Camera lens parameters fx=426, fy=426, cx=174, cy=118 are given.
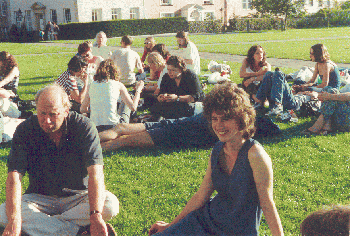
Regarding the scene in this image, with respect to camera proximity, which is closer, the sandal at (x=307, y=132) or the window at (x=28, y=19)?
the sandal at (x=307, y=132)

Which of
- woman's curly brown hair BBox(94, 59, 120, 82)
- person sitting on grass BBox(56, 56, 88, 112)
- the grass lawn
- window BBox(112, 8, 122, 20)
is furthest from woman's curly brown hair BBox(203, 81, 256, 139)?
window BBox(112, 8, 122, 20)

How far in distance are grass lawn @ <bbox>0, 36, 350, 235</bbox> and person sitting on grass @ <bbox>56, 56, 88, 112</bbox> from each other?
5.06 feet

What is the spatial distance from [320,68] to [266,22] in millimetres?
39882

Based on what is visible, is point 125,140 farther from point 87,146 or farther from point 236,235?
point 236,235

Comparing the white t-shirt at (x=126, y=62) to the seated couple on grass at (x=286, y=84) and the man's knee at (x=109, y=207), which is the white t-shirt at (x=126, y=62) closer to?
the seated couple on grass at (x=286, y=84)

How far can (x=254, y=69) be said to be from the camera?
28.1 ft

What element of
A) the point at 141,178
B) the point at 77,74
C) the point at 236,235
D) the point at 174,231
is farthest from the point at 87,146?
the point at 77,74

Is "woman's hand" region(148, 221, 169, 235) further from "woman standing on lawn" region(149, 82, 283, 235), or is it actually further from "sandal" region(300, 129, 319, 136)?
"sandal" region(300, 129, 319, 136)

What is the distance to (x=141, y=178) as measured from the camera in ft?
16.0

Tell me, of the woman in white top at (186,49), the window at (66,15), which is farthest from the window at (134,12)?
the woman in white top at (186,49)

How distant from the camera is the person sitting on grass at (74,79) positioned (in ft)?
23.5

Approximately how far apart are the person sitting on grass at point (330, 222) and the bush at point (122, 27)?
125 feet

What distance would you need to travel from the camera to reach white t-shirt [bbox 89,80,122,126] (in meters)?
5.78

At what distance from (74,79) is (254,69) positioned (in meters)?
3.56
